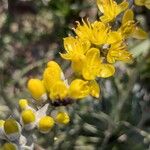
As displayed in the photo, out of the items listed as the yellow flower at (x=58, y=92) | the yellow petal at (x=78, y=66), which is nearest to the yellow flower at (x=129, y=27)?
the yellow petal at (x=78, y=66)

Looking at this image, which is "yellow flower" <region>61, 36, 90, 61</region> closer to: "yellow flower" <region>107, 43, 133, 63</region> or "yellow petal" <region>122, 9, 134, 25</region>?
"yellow flower" <region>107, 43, 133, 63</region>

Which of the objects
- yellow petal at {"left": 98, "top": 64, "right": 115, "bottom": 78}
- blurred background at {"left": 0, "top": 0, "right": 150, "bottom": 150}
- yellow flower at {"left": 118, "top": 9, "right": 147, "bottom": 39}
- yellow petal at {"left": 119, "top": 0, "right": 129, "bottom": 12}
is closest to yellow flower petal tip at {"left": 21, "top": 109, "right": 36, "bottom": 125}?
blurred background at {"left": 0, "top": 0, "right": 150, "bottom": 150}

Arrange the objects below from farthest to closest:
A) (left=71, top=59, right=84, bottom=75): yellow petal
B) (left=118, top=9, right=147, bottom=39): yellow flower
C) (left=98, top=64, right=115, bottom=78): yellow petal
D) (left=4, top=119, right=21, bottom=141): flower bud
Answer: (left=118, top=9, right=147, bottom=39): yellow flower → (left=98, top=64, right=115, bottom=78): yellow petal → (left=71, top=59, right=84, bottom=75): yellow petal → (left=4, top=119, right=21, bottom=141): flower bud

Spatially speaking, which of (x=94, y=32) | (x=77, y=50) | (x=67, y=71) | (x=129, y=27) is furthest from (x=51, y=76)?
(x=67, y=71)

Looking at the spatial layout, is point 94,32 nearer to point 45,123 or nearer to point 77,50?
point 77,50

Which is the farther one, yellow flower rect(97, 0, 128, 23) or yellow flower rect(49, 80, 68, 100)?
yellow flower rect(97, 0, 128, 23)

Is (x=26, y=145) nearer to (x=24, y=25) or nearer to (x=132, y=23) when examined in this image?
(x=132, y=23)
